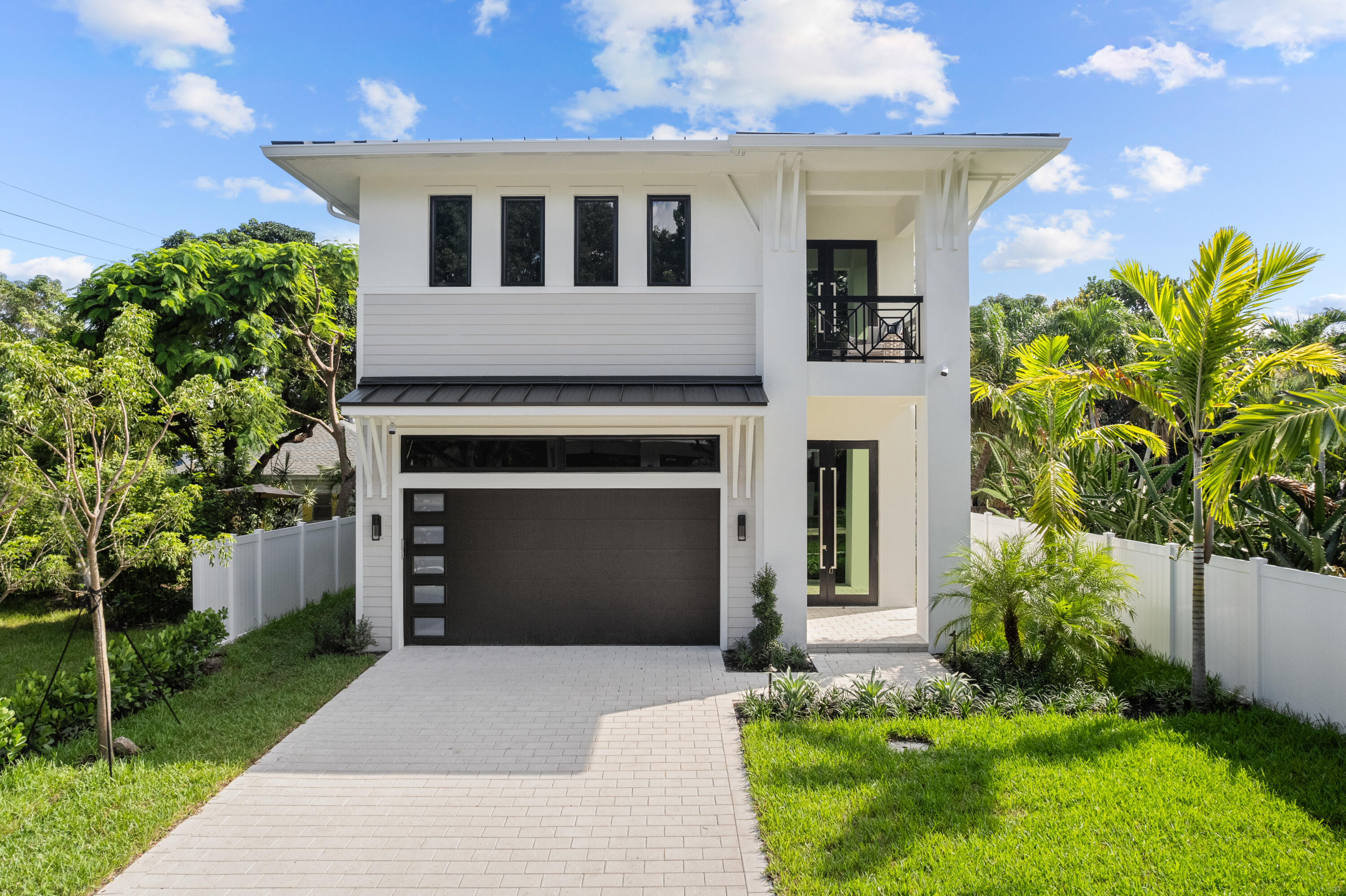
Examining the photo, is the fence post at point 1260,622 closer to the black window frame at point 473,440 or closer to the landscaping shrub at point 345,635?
the black window frame at point 473,440

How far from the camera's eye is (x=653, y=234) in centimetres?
968

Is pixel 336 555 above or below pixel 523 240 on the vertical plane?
below

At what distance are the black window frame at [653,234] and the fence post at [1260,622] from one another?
6746 millimetres

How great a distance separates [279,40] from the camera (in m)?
12.5

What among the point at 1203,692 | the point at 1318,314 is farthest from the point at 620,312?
the point at 1318,314

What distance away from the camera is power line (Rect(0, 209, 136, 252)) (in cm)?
2130

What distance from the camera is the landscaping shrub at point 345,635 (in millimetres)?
9352

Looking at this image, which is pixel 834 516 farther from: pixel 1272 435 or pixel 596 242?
pixel 1272 435

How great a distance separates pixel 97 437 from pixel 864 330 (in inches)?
355

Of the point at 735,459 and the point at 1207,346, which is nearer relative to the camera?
the point at 1207,346

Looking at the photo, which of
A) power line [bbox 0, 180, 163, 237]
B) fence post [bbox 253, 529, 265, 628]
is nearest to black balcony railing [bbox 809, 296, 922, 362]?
fence post [bbox 253, 529, 265, 628]

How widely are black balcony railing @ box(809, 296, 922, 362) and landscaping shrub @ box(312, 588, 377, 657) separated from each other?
23.0 ft

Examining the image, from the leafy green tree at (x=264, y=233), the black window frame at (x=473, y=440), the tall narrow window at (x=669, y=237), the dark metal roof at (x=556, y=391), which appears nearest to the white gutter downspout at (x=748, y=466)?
the dark metal roof at (x=556, y=391)

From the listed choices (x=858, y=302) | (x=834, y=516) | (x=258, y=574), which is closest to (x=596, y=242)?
(x=858, y=302)
